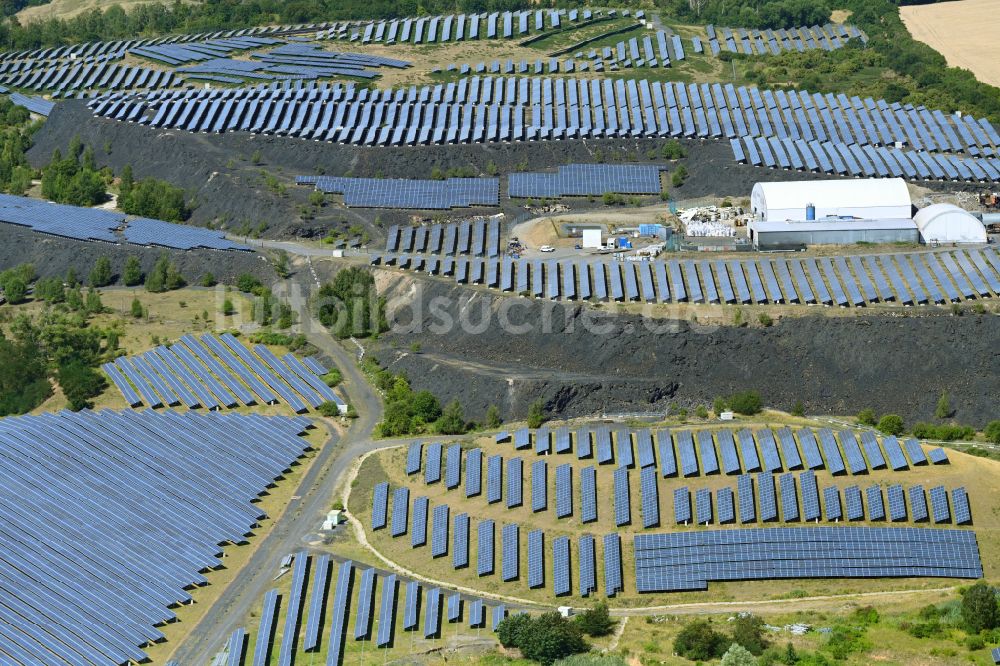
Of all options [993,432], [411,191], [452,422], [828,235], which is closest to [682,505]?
[452,422]

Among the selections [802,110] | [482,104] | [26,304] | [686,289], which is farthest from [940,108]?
[26,304]

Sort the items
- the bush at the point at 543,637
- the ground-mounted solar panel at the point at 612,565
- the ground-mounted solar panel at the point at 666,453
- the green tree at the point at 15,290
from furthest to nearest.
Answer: the green tree at the point at 15,290 < the ground-mounted solar panel at the point at 666,453 < the ground-mounted solar panel at the point at 612,565 < the bush at the point at 543,637

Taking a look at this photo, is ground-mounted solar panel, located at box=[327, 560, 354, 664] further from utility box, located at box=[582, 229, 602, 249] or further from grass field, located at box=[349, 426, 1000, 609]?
utility box, located at box=[582, 229, 602, 249]

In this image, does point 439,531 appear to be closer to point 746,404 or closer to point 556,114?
point 746,404

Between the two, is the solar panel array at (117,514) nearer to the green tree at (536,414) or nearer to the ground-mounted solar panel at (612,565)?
the green tree at (536,414)

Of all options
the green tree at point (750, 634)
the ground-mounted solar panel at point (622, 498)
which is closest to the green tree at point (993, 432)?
the ground-mounted solar panel at point (622, 498)

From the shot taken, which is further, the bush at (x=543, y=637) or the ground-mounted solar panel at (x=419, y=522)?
the ground-mounted solar panel at (x=419, y=522)

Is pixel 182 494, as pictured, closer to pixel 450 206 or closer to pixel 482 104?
pixel 450 206
